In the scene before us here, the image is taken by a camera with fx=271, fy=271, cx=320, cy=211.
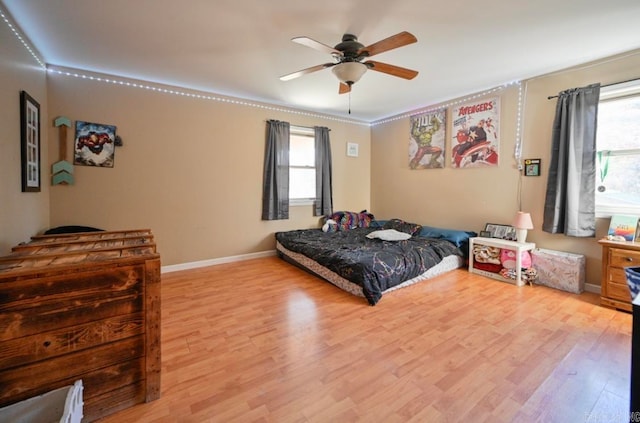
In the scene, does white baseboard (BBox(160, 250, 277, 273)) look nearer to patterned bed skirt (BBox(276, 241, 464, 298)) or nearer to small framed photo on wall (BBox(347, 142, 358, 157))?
patterned bed skirt (BBox(276, 241, 464, 298))

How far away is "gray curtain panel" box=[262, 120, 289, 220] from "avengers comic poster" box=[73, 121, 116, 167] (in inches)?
78.6

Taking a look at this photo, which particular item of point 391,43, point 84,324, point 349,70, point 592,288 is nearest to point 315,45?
point 349,70

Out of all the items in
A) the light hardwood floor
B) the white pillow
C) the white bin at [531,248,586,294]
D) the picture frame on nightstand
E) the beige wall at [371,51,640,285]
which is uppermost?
the beige wall at [371,51,640,285]

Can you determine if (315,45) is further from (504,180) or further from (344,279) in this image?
(504,180)

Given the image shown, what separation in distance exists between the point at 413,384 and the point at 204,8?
299 cm

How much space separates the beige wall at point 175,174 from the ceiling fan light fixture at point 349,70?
2240 millimetres

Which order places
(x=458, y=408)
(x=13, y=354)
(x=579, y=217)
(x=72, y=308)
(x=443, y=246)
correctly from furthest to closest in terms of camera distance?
(x=443, y=246), (x=579, y=217), (x=458, y=408), (x=72, y=308), (x=13, y=354)

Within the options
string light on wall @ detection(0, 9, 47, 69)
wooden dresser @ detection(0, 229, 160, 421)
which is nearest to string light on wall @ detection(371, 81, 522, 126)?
wooden dresser @ detection(0, 229, 160, 421)

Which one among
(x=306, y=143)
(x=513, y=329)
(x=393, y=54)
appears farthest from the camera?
(x=306, y=143)

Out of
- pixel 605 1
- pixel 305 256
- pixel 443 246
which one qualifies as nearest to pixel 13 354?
pixel 305 256

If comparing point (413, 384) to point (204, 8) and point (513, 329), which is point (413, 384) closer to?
point (513, 329)

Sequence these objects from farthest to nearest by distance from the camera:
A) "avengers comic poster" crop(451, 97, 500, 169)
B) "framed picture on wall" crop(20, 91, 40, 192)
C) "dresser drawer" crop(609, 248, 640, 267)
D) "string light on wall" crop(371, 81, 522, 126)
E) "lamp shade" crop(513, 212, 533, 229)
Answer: "avengers comic poster" crop(451, 97, 500, 169) → "string light on wall" crop(371, 81, 522, 126) → "lamp shade" crop(513, 212, 533, 229) → "dresser drawer" crop(609, 248, 640, 267) → "framed picture on wall" crop(20, 91, 40, 192)

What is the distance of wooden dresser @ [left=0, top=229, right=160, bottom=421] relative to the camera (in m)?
1.21

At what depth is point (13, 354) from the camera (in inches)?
47.2
